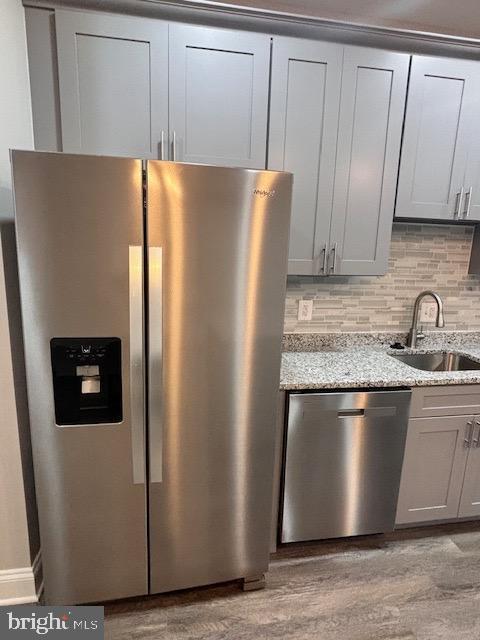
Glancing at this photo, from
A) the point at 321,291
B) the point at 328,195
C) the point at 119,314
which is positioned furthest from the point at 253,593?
the point at 328,195

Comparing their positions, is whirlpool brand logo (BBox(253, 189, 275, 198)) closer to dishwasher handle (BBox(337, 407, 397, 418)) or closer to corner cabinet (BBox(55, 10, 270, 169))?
corner cabinet (BBox(55, 10, 270, 169))

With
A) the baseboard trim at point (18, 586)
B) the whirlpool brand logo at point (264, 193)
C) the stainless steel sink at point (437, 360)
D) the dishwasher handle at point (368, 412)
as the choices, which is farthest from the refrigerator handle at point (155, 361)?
the stainless steel sink at point (437, 360)

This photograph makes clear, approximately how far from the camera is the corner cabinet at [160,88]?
1606 mm

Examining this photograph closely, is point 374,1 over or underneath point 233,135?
over

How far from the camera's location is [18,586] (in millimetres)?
1690

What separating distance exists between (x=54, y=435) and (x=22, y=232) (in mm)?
710

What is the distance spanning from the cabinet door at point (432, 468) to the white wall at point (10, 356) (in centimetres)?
176

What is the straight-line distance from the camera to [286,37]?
1767 mm

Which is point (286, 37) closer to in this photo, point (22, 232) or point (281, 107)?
point (281, 107)

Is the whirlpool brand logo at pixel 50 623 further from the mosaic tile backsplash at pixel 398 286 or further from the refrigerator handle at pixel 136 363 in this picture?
the mosaic tile backsplash at pixel 398 286

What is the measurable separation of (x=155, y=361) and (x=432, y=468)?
1.53 metres

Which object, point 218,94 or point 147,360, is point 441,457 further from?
point 218,94

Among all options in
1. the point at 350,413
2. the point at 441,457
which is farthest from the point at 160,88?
the point at 441,457

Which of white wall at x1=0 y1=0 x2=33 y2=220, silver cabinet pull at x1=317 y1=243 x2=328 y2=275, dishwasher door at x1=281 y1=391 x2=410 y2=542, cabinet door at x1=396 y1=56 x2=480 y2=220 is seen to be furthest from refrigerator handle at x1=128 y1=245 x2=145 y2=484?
cabinet door at x1=396 y1=56 x2=480 y2=220
